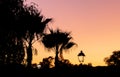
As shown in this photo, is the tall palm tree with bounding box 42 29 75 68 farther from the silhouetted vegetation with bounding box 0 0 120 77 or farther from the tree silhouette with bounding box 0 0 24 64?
the tree silhouette with bounding box 0 0 24 64

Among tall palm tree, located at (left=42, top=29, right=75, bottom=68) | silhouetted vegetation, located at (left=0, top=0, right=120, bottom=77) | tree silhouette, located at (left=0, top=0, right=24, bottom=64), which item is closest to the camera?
silhouetted vegetation, located at (left=0, top=0, right=120, bottom=77)

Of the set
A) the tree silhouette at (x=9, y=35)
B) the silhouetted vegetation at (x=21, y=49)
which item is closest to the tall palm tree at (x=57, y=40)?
the silhouetted vegetation at (x=21, y=49)

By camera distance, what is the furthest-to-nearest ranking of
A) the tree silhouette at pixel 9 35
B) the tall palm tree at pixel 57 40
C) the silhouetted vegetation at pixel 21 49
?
1. the tall palm tree at pixel 57 40
2. the tree silhouette at pixel 9 35
3. the silhouetted vegetation at pixel 21 49

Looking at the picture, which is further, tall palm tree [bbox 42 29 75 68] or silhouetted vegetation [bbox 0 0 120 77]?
tall palm tree [bbox 42 29 75 68]

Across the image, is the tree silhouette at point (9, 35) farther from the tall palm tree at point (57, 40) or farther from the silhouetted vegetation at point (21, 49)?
the tall palm tree at point (57, 40)

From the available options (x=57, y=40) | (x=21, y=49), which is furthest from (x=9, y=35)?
(x=57, y=40)

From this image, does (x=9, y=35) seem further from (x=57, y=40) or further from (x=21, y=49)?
(x=57, y=40)

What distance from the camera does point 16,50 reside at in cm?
2652

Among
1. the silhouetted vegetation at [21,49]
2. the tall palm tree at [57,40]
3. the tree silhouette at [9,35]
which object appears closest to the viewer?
the silhouetted vegetation at [21,49]

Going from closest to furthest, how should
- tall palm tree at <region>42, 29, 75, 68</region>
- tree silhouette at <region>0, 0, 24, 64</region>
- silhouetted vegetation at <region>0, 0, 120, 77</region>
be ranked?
silhouetted vegetation at <region>0, 0, 120, 77</region> → tree silhouette at <region>0, 0, 24, 64</region> → tall palm tree at <region>42, 29, 75, 68</region>

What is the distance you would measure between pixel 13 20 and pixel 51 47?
21035 millimetres

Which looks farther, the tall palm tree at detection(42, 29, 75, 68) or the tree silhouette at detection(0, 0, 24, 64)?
the tall palm tree at detection(42, 29, 75, 68)

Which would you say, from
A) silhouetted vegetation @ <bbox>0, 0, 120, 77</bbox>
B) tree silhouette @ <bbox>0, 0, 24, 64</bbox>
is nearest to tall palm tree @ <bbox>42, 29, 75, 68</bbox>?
silhouetted vegetation @ <bbox>0, 0, 120, 77</bbox>

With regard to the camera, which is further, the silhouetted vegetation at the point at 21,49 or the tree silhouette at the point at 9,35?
the tree silhouette at the point at 9,35
